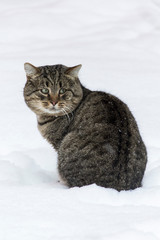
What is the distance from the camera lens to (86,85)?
723 centimetres

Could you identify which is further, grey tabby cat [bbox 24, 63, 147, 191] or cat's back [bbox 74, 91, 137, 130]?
cat's back [bbox 74, 91, 137, 130]

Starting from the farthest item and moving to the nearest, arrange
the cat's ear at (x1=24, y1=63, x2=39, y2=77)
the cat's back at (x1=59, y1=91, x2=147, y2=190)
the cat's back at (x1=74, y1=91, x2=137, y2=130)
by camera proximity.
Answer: the cat's ear at (x1=24, y1=63, x2=39, y2=77) < the cat's back at (x1=74, y1=91, x2=137, y2=130) < the cat's back at (x1=59, y1=91, x2=147, y2=190)

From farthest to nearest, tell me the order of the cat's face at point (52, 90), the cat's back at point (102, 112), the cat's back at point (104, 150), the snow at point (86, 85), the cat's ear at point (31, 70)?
the cat's ear at point (31, 70), the cat's face at point (52, 90), the cat's back at point (102, 112), the cat's back at point (104, 150), the snow at point (86, 85)

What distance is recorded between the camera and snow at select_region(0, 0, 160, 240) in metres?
3.63

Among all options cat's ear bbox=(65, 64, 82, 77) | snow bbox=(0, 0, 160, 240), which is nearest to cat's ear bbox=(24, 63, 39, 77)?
cat's ear bbox=(65, 64, 82, 77)

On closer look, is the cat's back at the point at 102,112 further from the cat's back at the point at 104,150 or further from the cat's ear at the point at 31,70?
the cat's ear at the point at 31,70

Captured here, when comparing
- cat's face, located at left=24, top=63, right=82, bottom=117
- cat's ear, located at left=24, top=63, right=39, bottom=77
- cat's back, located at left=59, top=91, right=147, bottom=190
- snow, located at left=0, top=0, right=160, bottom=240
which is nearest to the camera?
snow, located at left=0, top=0, right=160, bottom=240

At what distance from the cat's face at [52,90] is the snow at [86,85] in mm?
604

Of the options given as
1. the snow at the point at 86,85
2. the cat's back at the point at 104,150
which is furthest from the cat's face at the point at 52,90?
the snow at the point at 86,85

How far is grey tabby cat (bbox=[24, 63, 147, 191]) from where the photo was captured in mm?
4168

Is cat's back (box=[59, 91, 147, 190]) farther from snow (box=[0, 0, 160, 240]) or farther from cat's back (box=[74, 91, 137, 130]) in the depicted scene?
snow (box=[0, 0, 160, 240])

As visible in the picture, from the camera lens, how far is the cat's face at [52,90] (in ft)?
15.9

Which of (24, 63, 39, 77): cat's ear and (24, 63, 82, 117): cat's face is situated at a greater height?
(24, 63, 39, 77): cat's ear

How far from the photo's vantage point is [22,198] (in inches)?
157
